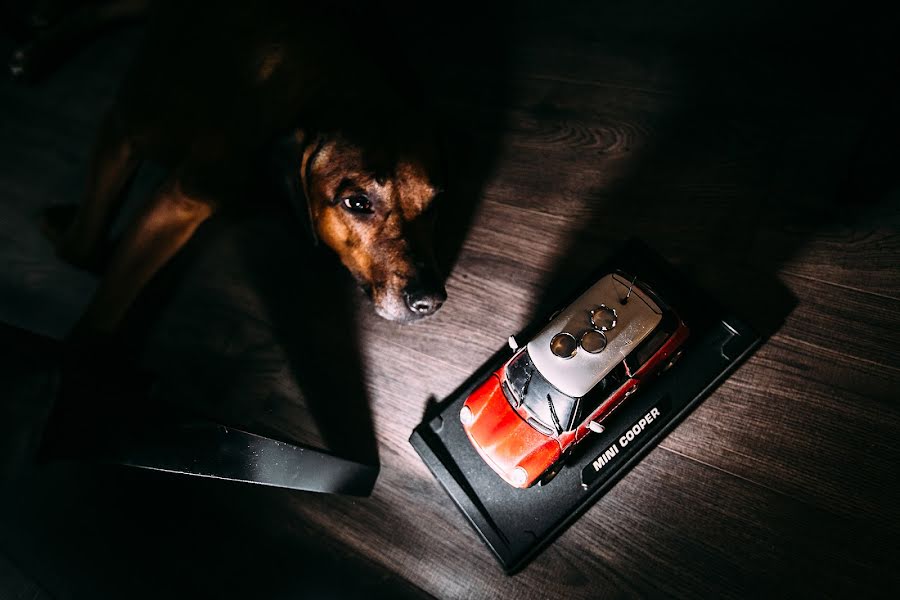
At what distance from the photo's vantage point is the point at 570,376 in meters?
1.30

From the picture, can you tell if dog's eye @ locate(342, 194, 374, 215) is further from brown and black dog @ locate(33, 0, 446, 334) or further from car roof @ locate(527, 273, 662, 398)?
car roof @ locate(527, 273, 662, 398)

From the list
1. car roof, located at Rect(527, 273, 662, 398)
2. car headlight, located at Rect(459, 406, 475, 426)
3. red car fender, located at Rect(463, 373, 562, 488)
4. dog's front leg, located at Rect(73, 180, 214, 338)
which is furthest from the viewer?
dog's front leg, located at Rect(73, 180, 214, 338)

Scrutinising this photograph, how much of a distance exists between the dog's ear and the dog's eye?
14 centimetres

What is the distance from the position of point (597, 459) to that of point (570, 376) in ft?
1.30

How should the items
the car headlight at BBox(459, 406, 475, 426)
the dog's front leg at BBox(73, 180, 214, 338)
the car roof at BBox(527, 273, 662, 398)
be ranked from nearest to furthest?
the car roof at BBox(527, 273, 662, 398) → the car headlight at BBox(459, 406, 475, 426) → the dog's front leg at BBox(73, 180, 214, 338)

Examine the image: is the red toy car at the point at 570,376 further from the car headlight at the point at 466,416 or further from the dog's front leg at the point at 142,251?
the dog's front leg at the point at 142,251

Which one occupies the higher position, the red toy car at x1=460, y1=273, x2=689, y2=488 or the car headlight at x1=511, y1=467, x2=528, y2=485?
the red toy car at x1=460, y1=273, x2=689, y2=488

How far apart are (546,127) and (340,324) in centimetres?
111

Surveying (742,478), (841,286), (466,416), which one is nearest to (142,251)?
Result: (466,416)

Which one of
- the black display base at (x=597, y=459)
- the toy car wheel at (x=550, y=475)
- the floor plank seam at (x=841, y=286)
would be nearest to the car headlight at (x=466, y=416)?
the black display base at (x=597, y=459)

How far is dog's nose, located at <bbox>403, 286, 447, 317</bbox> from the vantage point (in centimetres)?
161

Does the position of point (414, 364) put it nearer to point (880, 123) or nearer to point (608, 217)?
point (608, 217)

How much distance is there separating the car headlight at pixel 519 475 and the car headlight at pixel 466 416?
19cm

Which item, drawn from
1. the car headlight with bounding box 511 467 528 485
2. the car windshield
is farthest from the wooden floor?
the car windshield
